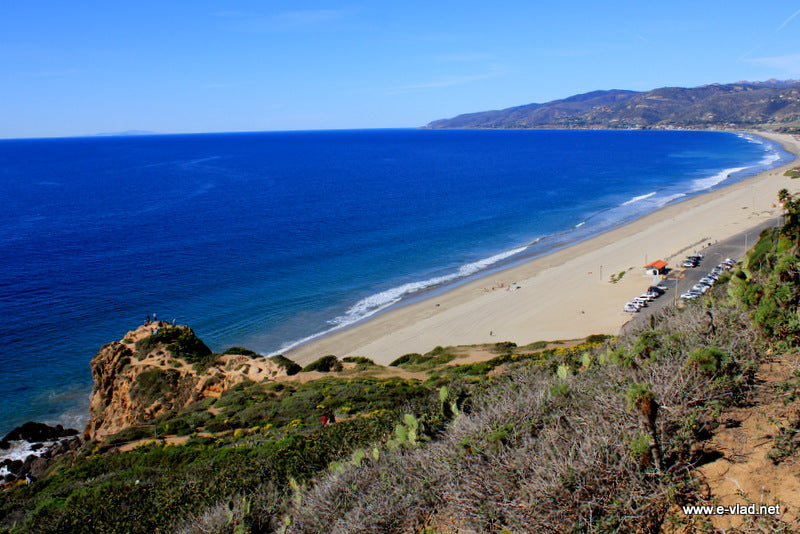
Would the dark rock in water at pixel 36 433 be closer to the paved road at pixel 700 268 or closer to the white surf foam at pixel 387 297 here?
the white surf foam at pixel 387 297

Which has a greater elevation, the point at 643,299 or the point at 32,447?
the point at 643,299

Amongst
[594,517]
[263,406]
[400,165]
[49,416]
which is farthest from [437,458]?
[400,165]

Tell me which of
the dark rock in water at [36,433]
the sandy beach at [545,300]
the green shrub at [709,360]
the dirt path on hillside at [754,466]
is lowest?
A: the dark rock in water at [36,433]

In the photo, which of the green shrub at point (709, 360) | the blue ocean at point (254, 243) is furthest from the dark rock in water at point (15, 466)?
the green shrub at point (709, 360)

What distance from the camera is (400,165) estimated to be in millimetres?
143375

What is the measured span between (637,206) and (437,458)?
7902 cm

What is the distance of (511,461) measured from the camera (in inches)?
237

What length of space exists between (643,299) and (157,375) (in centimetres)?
3162

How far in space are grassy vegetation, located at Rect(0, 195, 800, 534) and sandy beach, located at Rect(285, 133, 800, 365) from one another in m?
20.4

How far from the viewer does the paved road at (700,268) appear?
34562mm

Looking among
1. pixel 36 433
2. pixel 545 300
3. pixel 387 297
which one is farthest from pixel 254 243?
pixel 36 433

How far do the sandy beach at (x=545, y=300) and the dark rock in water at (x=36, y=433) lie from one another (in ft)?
42.0

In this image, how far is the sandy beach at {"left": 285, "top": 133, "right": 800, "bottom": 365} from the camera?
3403 cm

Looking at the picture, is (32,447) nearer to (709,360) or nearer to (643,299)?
(709,360)
